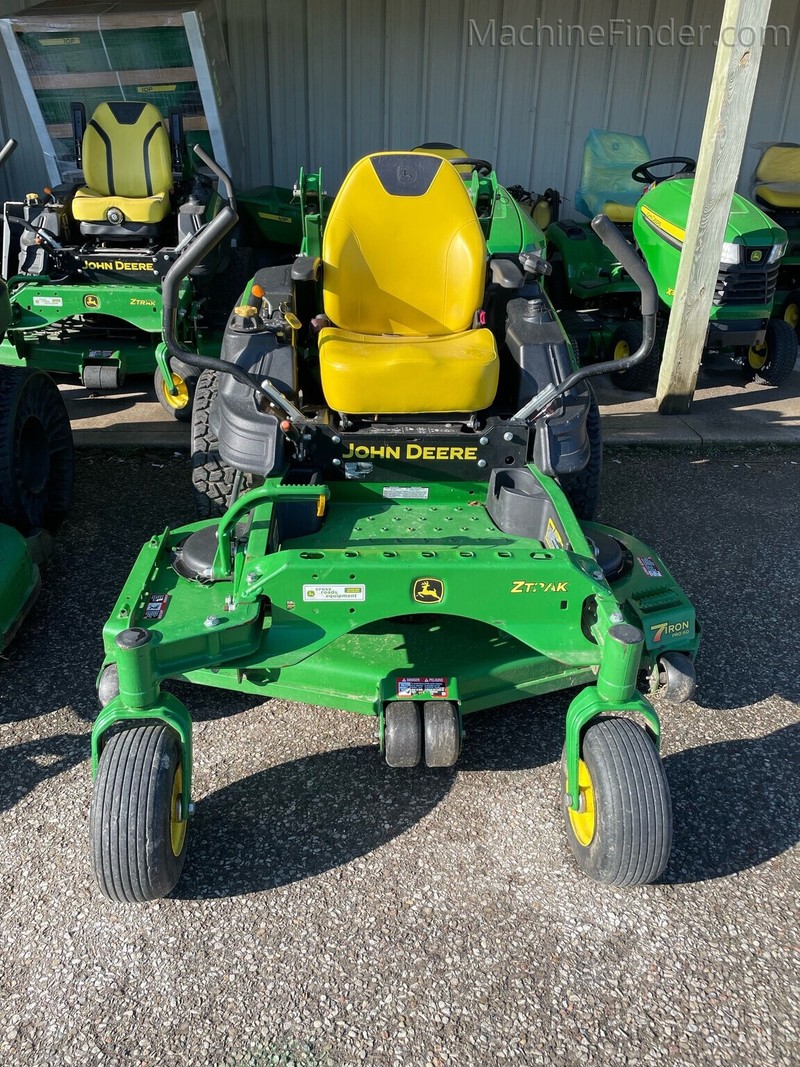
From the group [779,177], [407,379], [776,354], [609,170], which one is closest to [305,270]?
[407,379]

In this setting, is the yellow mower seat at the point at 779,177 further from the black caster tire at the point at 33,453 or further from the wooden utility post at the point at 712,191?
the black caster tire at the point at 33,453

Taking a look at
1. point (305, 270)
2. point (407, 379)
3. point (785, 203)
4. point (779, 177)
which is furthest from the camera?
point (779, 177)

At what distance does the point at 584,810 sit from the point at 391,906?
0.50m

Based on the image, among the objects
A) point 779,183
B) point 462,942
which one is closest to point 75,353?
point 462,942

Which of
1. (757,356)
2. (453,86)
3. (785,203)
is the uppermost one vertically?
(453,86)

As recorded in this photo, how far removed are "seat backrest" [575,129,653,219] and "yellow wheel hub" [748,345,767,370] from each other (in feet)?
4.31

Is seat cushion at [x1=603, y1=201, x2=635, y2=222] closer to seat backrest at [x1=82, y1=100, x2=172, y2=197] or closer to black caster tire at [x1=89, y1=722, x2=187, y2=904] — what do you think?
seat backrest at [x1=82, y1=100, x2=172, y2=197]

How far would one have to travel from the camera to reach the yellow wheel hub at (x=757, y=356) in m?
5.51


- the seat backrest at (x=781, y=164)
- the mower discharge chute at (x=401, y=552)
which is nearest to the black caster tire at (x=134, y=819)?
the mower discharge chute at (x=401, y=552)

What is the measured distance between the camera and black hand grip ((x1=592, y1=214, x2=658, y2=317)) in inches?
98.6

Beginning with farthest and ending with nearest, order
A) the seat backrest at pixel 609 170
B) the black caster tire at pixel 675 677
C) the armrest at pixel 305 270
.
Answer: the seat backrest at pixel 609 170 < the armrest at pixel 305 270 < the black caster tire at pixel 675 677

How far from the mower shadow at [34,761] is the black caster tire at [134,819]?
539mm

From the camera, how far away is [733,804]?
2.29 meters

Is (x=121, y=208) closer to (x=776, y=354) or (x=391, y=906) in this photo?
(x=776, y=354)
